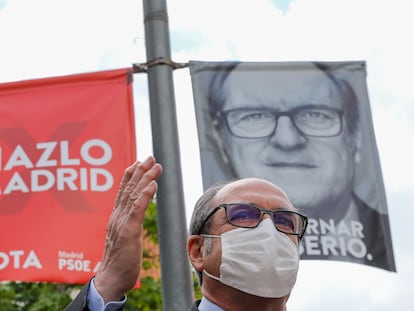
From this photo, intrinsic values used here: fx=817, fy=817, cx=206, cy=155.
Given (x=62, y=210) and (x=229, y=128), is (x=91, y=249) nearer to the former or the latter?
(x=62, y=210)

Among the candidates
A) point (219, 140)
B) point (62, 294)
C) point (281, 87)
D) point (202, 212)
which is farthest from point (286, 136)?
point (62, 294)

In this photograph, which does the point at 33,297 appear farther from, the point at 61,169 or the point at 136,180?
the point at 136,180

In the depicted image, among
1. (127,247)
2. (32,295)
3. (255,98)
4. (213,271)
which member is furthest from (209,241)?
(32,295)

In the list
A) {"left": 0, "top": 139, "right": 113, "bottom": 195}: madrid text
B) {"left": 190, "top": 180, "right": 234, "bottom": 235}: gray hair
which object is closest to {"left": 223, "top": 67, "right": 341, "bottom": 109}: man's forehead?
{"left": 0, "top": 139, "right": 113, "bottom": 195}: madrid text

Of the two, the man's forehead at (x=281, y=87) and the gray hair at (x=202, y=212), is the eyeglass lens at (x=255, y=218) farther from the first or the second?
the man's forehead at (x=281, y=87)

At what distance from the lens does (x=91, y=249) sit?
5578mm

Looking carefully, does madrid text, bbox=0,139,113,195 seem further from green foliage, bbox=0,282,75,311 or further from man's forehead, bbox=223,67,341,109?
green foliage, bbox=0,282,75,311

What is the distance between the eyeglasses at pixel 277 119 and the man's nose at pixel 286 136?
0.09 feet

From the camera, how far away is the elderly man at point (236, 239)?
9.00 ft

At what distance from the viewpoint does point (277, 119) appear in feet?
19.9

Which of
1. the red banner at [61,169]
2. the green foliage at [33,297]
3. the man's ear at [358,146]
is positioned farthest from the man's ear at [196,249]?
Result: the green foliage at [33,297]

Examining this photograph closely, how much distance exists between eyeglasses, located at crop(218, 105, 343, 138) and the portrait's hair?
2.5 inches

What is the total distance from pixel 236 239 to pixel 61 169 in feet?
9.27

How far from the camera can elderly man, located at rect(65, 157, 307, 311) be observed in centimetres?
274
